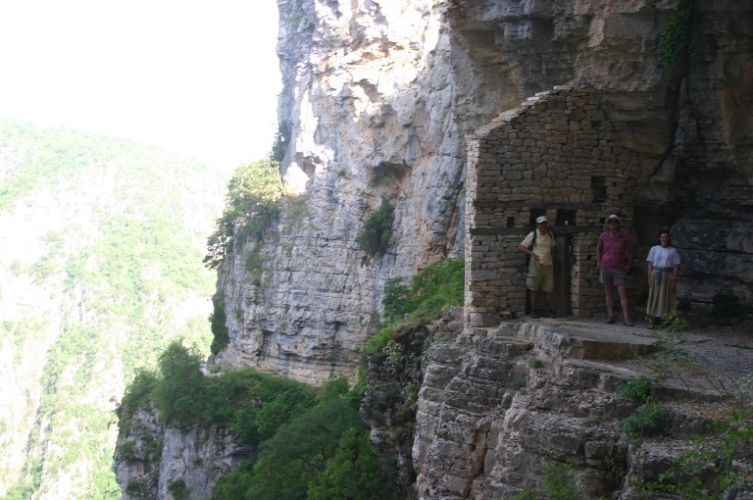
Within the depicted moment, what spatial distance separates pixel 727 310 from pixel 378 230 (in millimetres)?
21471

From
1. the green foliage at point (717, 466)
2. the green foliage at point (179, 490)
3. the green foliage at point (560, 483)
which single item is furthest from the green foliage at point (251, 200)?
the green foliage at point (717, 466)

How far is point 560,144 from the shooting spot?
10.7 metres

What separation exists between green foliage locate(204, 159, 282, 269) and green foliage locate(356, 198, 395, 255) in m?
6.56

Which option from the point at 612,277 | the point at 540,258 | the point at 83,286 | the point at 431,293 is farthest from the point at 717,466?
the point at 83,286

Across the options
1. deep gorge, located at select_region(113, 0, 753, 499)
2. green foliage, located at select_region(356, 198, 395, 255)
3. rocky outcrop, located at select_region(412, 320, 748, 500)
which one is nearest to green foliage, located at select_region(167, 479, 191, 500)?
green foliage, located at select_region(356, 198, 395, 255)

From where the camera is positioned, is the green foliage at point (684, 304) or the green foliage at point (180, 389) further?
the green foliage at point (180, 389)

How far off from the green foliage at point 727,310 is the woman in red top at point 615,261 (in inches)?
56.3

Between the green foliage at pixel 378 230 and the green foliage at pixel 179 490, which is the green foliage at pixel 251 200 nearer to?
the green foliage at pixel 378 230

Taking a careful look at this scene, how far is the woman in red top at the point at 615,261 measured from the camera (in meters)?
10.5

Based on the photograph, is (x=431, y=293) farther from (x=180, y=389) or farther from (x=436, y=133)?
(x=180, y=389)

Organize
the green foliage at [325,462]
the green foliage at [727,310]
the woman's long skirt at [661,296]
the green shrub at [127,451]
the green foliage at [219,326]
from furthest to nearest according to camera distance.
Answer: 1. the green foliage at [219,326]
2. the green shrub at [127,451]
3. the green foliage at [325,462]
4. the green foliage at [727,310]
5. the woman's long skirt at [661,296]

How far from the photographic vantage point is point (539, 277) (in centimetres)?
1048

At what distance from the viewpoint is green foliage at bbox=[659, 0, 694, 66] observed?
10.4 meters

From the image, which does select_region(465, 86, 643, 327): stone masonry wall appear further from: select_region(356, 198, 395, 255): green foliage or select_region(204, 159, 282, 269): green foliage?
select_region(204, 159, 282, 269): green foliage
